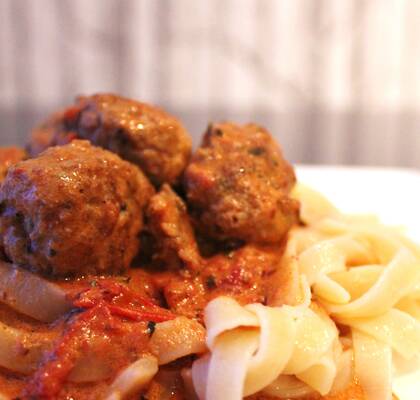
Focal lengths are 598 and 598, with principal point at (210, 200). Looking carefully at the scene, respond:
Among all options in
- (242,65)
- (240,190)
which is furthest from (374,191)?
(242,65)

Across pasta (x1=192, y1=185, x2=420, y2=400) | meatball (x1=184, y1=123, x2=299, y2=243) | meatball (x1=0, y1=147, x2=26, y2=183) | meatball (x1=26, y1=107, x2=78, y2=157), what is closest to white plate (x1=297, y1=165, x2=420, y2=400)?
pasta (x1=192, y1=185, x2=420, y2=400)

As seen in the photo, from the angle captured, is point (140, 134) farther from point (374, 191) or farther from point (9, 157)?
point (374, 191)

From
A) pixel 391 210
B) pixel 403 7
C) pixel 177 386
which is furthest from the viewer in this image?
pixel 403 7

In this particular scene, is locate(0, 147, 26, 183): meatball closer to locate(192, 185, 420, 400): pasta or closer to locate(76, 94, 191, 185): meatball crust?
locate(76, 94, 191, 185): meatball crust

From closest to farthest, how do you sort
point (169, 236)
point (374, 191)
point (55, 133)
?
1. point (169, 236)
2. point (55, 133)
3. point (374, 191)

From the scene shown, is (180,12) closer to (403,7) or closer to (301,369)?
(403,7)

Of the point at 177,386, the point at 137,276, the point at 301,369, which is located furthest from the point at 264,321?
the point at 137,276
